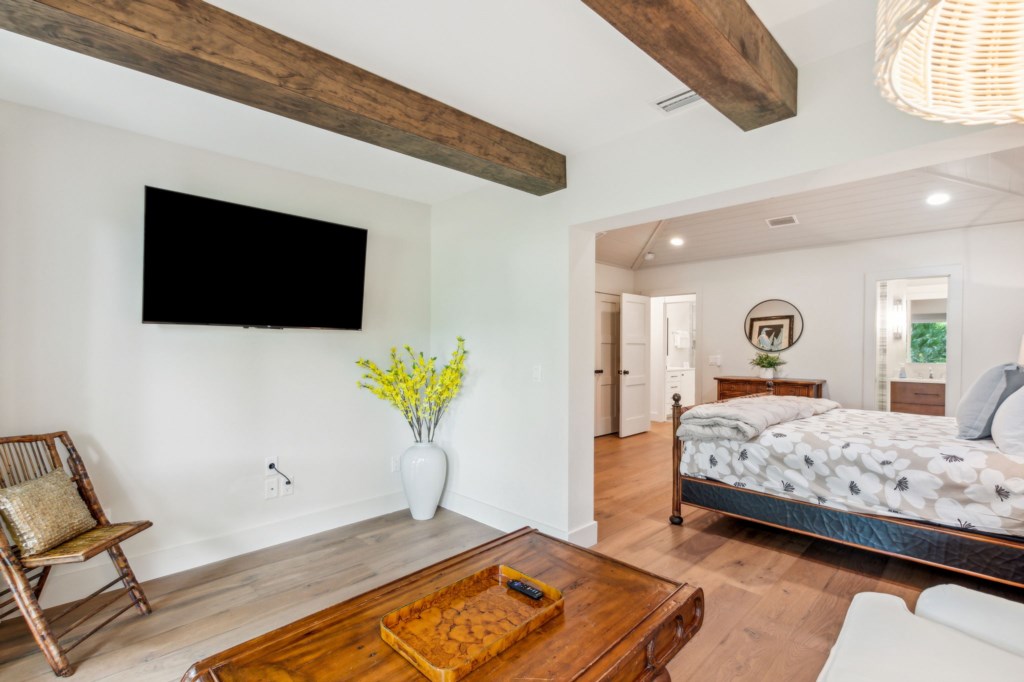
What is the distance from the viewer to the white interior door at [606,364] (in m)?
6.57

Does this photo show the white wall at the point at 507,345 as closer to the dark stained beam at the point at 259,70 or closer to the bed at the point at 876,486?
the dark stained beam at the point at 259,70

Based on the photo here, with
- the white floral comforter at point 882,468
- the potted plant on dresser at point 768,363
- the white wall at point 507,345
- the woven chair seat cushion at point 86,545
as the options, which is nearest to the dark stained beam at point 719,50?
the white wall at point 507,345

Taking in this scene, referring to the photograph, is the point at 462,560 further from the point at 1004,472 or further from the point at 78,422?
the point at 1004,472

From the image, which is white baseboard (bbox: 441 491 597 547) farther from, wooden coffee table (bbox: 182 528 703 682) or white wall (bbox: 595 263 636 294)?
white wall (bbox: 595 263 636 294)

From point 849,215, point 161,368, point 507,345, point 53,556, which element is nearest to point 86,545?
point 53,556

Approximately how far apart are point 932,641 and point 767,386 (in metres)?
4.80

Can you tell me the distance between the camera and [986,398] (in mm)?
2729

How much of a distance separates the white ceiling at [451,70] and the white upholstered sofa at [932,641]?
197 cm

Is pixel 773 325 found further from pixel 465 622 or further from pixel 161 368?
pixel 161 368

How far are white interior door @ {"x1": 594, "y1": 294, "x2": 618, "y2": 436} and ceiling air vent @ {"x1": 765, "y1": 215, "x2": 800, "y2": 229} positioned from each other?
86.0 inches

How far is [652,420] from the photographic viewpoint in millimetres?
7941

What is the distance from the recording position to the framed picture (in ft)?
19.4

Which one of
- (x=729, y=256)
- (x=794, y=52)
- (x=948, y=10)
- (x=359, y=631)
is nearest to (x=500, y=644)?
(x=359, y=631)

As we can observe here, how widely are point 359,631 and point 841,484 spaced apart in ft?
8.79
